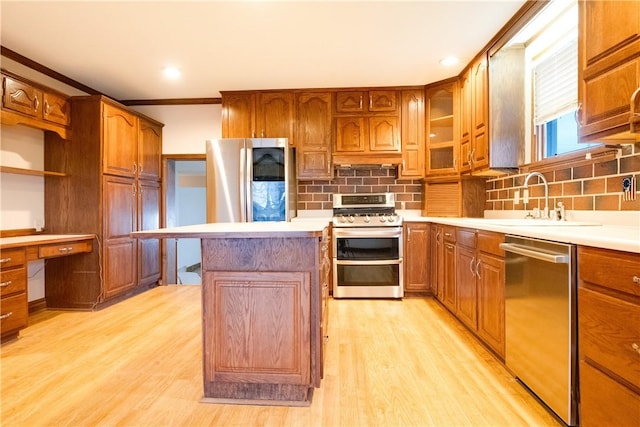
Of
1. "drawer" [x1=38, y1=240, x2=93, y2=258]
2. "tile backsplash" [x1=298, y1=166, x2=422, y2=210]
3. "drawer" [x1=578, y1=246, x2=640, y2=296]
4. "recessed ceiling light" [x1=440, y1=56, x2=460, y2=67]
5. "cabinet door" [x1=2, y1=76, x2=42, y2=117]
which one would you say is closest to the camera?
"drawer" [x1=578, y1=246, x2=640, y2=296]

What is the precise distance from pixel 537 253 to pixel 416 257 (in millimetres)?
2119

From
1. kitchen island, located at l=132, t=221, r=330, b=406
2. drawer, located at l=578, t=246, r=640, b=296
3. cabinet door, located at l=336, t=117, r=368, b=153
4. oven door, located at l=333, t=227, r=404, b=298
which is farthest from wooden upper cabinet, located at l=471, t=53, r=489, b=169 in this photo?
kitchen island, located at l=132, t=221, r=330, b=406

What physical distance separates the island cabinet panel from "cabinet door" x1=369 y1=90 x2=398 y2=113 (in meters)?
2.67

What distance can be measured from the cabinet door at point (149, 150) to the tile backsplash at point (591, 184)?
3.96 metres

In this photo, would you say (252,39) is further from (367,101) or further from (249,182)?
(367,101)

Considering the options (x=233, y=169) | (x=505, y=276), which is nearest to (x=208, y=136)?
(x=233, y=169)

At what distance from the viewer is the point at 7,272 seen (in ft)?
8.04

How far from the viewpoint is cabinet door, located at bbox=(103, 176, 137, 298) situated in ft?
11.0

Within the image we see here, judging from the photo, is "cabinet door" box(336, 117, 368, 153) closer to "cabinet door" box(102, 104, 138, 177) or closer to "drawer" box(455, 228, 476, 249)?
"drawer" box(455, 228, 476, 249)

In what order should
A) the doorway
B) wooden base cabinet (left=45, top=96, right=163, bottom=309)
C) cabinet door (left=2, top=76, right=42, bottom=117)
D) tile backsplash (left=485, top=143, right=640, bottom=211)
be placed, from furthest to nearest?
the doorway < wooden base cabinet (left=45, top=96, right=163, bottom=309) < cabinet door (left=2, top=76, right=42, bottom=117) < tile backsplash (left=485, top=143, right=640, bottom=211)

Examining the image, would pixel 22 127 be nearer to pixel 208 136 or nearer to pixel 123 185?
pixel 123 185

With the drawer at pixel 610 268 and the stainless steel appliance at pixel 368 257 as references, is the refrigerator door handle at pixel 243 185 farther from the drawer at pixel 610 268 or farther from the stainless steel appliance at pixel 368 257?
the drawer at pixel 610 268

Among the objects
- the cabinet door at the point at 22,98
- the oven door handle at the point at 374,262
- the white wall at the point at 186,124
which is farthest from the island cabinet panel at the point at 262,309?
the white wall at the point at 186,124

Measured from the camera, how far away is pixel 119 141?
3.51 metres
